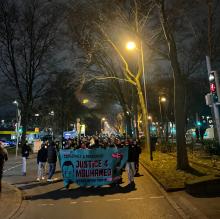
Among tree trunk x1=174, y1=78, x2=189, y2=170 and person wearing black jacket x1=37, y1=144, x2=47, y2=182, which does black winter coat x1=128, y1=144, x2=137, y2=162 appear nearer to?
tree trunk x1=174, y1=78, x2=189, y2=170

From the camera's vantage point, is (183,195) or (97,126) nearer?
(183,195)

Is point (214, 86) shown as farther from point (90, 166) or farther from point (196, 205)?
point (90, 166)

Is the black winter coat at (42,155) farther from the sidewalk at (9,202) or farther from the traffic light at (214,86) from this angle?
the traffic light at (214,86)

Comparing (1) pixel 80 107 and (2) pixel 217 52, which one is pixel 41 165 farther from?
(1) pixel 80 107

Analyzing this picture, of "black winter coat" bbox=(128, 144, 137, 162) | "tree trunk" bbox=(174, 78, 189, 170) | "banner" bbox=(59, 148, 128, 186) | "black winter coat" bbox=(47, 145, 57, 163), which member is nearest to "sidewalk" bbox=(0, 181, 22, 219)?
"banner" bbox=(59, 148, 128, 186)

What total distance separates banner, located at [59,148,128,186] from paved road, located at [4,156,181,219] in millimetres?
387

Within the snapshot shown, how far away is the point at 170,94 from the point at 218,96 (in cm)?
4465

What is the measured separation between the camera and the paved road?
29.7 feet

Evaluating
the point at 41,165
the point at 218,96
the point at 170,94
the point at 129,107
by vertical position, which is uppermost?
the point at 170,94

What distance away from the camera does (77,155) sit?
14586 mm

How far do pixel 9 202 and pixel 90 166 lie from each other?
3.91m

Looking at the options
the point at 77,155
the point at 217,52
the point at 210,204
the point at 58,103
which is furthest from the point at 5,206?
the point at 58,103

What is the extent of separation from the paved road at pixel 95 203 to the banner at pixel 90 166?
0.39 meters

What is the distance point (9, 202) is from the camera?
11.1m
